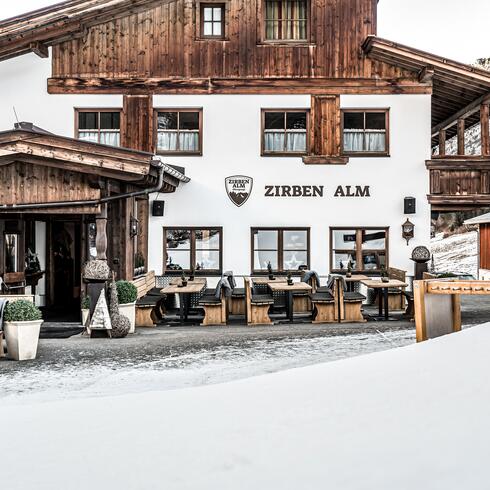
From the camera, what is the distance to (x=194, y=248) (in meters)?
14.0

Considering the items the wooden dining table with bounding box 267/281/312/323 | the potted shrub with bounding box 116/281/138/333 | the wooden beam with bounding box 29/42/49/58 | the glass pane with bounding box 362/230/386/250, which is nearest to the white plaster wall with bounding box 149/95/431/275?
the glass pane with bounding box 362/230/386/250

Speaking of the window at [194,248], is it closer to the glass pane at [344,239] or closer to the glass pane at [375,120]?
the glass pane at [344,239]

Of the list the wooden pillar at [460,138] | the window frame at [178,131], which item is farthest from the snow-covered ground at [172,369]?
the wooden pillar at [460,138]

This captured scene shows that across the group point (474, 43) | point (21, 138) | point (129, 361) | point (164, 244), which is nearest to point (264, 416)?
point (129, 361)

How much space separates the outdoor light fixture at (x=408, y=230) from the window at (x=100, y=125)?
7131mm

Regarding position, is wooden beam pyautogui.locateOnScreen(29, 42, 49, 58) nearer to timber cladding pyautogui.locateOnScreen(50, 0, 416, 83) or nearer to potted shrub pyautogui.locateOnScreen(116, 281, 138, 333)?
timber cladding pyautogui.locateOnScreen(50, 0, 416, 83)

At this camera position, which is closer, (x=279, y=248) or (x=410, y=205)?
(x=410, y=205)

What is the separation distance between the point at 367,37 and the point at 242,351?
9072mm

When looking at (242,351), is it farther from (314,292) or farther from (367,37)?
(367,37)

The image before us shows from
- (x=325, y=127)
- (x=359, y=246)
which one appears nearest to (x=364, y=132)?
(x=325, y=127)

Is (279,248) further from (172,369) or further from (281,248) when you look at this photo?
(172,369)

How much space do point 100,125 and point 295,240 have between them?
5477 millimetres

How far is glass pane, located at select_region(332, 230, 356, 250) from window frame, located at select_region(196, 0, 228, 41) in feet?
18.0

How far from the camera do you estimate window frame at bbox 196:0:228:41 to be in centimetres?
1409
